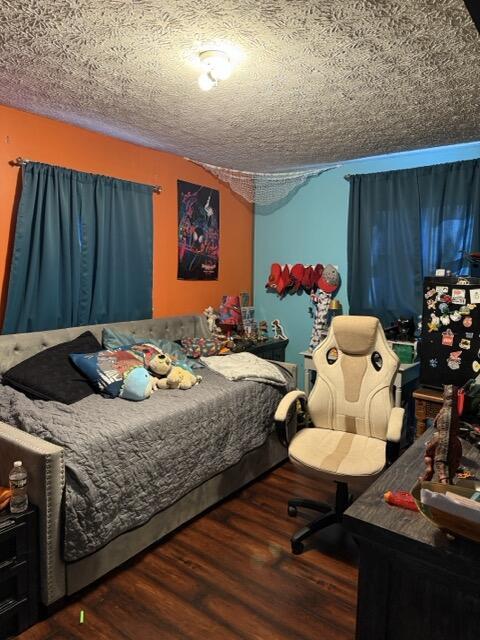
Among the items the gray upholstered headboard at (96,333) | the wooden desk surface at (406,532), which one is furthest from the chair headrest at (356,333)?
the gray upholstered headboard at (96,333)

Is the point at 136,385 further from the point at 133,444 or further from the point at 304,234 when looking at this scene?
the point at 304,234

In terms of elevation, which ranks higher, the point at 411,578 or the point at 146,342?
the point at 146,342

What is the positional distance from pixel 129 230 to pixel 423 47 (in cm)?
238

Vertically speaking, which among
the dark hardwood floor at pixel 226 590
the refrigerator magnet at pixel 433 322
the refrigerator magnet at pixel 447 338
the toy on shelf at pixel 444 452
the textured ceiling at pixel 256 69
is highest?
the textured ceiling at pixel 256 69

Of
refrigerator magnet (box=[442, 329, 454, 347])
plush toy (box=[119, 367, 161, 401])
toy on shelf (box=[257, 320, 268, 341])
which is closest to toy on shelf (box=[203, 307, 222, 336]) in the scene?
toy on shelf (box=[257, 320, 268, 341])

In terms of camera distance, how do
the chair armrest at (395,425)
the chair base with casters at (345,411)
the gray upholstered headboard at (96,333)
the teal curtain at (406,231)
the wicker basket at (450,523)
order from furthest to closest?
the teal curtain at (406,231) → the gray upholstered headboard at (96,333) → the chair base with casters at (345,411) → the chair armrest at (395,425) → the wicker basket at (450,523)

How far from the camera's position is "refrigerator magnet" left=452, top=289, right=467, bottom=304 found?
2.85m

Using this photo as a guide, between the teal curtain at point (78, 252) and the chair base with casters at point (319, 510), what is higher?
the teal curtain at point (78, 252)

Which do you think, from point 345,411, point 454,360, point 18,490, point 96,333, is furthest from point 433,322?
point 18,490

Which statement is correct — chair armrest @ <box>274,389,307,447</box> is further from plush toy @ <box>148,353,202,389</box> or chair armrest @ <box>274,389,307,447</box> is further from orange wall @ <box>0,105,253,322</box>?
orange wall @ <box>0,105,253,322</box>

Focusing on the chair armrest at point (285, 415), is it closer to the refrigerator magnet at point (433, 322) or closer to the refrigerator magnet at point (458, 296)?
the refrigerator magnet at point (433, 322)

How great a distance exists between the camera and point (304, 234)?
439 cm

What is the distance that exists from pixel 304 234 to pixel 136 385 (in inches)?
99.8

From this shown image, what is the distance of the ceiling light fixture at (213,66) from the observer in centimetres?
195
